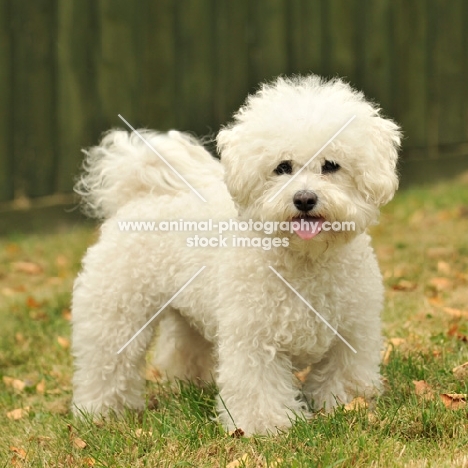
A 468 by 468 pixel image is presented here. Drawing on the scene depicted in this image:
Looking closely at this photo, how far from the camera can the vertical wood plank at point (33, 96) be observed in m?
6.98

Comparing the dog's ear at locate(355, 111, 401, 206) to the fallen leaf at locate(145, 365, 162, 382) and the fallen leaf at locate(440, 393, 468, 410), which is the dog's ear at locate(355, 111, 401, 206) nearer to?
the fallen leaf at locate(440, 393, 468, 410)

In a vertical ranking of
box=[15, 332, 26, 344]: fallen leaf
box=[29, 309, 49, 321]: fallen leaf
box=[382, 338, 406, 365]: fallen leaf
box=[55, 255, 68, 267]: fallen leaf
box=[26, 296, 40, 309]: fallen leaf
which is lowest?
box=[55, 255, 68, 267]: fallen leaf

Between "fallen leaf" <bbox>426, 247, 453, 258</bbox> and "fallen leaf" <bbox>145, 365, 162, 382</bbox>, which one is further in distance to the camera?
"fallen leaf" <bbox>426, 247, 453, 258</bbox>

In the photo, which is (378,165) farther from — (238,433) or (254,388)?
(238,433)

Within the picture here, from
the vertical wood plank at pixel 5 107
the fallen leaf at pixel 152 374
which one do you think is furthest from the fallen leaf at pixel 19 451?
the vertical wood plank at pixel 5 107

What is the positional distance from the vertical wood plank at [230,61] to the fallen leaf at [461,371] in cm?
430

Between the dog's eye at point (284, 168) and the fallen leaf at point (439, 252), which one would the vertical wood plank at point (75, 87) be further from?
the dog's eye at point (284, 168)

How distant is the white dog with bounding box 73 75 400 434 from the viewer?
331cm

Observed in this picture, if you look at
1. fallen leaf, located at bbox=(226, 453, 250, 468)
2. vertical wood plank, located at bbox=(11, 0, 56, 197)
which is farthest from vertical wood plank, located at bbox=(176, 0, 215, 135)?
fallen leaf, located at bbox=(226, 453, 250, 468)

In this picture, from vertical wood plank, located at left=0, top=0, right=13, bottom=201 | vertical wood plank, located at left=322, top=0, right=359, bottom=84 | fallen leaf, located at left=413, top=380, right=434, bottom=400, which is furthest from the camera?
vertical wood plank, located at left=322, top=0, right=359, bottom=84

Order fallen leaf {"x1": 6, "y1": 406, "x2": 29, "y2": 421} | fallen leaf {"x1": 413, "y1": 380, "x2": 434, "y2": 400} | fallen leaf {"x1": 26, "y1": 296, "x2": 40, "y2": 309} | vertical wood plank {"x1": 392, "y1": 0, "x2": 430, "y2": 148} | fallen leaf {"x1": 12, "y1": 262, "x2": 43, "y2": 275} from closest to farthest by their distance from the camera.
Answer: fallen leaf {"x1": 413, "y1": 380, "x2": 434, "y2": 400}, fallen leaf {"x1": 6, "y1": 406, "x2": 29, "y2": 421}, fallen leaf {"x1": 26, "y1": 296, "x2": 40, "y2": 309}, fallen leaf {"x1": 12, "y1": 262, "x2": 43, "y2": 275}, vertical wood plank {"x1": 392, "y1": 0, "x2": 430, "y2": 148}

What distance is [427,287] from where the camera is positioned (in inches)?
214

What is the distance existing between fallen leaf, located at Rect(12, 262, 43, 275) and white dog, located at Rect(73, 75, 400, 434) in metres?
2.51

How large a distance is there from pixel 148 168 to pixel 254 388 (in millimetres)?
1304
